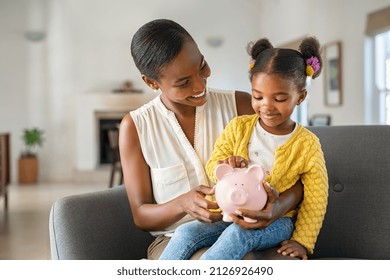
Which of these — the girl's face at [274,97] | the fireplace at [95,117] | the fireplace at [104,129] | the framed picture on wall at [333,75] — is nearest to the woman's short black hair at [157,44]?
the girl's face at [274,97]

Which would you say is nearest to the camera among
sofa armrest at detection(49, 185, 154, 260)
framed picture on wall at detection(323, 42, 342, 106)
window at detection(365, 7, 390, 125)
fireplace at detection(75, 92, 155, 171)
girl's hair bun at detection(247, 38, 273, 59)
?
girl's hair bun at detection(247, 38, 273, 59)

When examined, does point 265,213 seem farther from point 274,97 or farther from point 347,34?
point 347,34

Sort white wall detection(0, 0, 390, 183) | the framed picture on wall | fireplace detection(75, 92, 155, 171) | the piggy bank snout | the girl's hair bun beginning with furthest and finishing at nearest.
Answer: fireplace detection(75, 92, 155, 171), white wall detection(0, 0, 390, 183), the framed picture on wall, the girl's hair bun, the piggy bank snout

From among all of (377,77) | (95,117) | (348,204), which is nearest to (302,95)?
(348,204)

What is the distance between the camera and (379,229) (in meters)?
1.00

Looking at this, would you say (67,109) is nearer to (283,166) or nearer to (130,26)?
(130,26)

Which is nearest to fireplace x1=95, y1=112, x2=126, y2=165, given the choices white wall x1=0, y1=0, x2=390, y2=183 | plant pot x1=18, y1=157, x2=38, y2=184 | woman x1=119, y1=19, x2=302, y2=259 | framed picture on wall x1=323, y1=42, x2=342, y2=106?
white wall x1=0, y1=0, x2=390, y2=183

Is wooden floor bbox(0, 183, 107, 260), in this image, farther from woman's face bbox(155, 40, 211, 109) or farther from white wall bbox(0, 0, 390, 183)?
woman's face bbox(155, 40, 211, 109)

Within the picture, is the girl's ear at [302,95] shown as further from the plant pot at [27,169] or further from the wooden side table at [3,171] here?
the plant pot at [27,169]

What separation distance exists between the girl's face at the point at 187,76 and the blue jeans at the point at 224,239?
0.51 ft

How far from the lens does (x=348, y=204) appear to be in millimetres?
1009

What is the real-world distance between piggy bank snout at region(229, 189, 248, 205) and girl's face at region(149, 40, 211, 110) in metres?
0.17

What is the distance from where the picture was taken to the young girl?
667 mm

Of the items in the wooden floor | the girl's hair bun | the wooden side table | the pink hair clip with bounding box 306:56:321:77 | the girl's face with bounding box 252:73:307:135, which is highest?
the girl's hair bun
